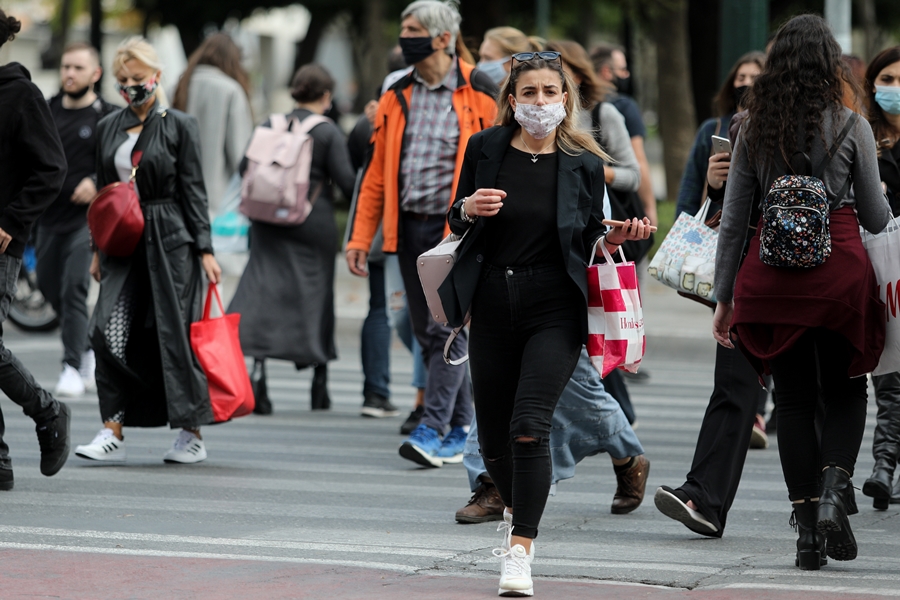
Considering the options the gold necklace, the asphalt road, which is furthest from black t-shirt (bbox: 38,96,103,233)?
the gold necklace

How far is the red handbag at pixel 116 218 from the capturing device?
7008 mm

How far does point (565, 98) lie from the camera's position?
203 inches

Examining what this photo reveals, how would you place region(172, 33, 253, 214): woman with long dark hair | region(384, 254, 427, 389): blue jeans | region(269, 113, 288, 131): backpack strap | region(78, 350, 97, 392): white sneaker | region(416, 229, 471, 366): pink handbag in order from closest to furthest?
region(416, 229, 471, 366): pink handbag → region(384, 254, 427, 389): blue jeans → region(269, 113, 288, 131): backpack strap → region(172, 33, 253, 214): woman with long dark hair → region(78, 350, 97, 392): white sneaker

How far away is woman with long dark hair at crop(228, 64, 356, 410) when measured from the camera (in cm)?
928

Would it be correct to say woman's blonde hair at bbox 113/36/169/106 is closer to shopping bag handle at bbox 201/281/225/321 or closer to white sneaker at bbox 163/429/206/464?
shopping bag handle at bbox 201/281/225/321

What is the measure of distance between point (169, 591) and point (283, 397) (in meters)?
5.77

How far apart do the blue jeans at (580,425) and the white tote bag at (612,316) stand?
95 centimetres

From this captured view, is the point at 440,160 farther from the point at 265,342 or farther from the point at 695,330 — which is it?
the point at 695,330

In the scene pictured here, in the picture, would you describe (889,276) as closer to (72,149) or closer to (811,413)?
(811,413)

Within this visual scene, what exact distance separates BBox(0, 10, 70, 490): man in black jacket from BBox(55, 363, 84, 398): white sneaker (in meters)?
3.35

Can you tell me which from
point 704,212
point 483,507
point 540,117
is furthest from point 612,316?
point 483,507

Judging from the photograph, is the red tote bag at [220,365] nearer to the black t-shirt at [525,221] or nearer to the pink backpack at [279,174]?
the pink backpack at [279,174]

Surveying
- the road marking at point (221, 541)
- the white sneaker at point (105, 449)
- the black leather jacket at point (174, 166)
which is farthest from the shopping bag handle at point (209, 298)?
the road marking at point (221, 541)

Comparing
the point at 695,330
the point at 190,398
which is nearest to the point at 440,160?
the point at 190,398
